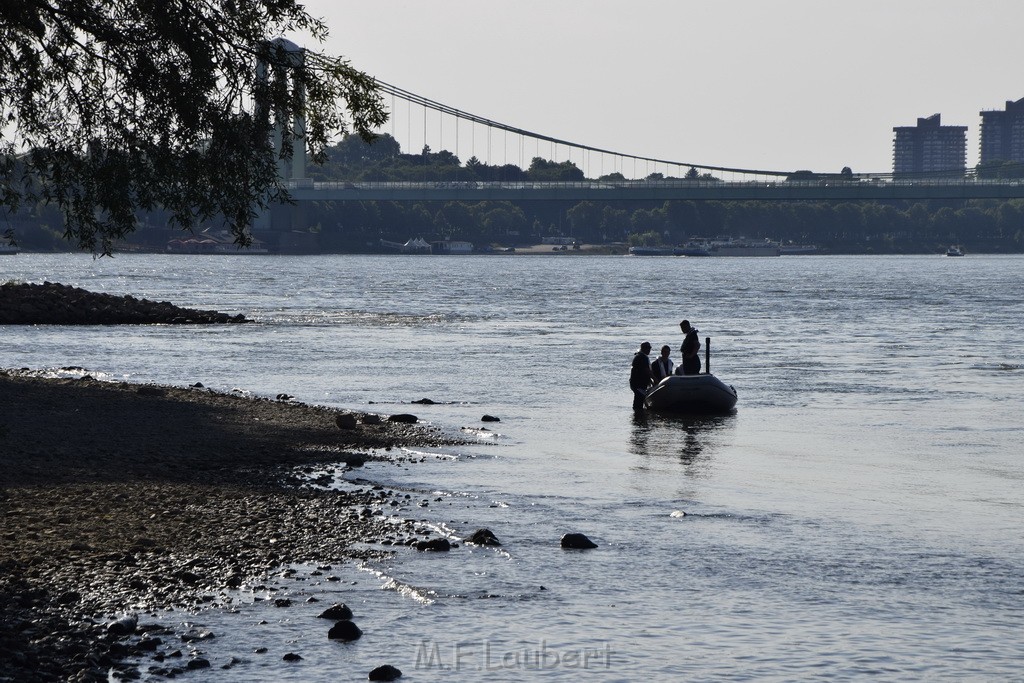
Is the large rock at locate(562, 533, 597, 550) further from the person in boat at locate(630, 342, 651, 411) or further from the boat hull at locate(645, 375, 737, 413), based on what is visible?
the person in boat at locate(630, 342, 651, 411)

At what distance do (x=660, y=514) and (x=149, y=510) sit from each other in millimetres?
5261

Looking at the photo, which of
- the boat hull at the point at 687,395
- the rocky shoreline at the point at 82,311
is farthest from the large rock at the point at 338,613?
the rocky shoreline at the point at 82,311

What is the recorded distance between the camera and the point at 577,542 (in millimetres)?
13625

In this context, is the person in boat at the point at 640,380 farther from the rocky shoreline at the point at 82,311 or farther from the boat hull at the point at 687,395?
the rocky shoreline at the point at 82,311

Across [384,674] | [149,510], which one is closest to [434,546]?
[149,510]

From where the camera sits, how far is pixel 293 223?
16775 centimetres

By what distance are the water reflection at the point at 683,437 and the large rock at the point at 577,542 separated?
523 cm

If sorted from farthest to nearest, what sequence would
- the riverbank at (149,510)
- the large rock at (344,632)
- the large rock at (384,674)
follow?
the large rock at (344,632) < the riverbank at (149,510) < the large rock at (384,674)

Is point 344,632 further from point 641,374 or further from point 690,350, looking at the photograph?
point 641,374

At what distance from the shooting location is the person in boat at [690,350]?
25.5 meters

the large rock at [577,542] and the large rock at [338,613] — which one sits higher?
the large rock at [338,613]

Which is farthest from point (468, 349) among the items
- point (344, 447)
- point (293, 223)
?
point (293, 223)

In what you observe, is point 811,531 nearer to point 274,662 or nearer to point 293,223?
point 274,662

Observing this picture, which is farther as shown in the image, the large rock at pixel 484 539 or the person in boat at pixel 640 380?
the person in boat at pixel 640 380
